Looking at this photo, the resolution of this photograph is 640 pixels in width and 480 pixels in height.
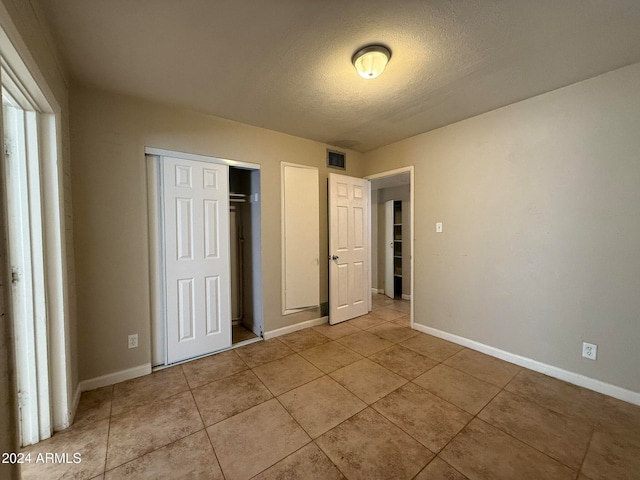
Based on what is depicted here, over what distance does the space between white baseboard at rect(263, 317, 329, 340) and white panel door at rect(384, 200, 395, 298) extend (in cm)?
193

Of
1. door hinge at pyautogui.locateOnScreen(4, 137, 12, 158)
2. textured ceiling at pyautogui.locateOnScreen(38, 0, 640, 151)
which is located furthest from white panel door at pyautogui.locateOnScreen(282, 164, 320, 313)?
door hinge at pyautogui.locateOnScreen(4, 137, 12, 158)

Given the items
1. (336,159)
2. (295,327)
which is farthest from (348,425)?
(336,159)

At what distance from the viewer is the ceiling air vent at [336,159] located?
11.4 feet

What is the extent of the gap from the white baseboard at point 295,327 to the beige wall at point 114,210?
1200 mm

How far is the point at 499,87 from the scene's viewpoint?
2.09 metres

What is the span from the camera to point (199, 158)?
98.0 inches

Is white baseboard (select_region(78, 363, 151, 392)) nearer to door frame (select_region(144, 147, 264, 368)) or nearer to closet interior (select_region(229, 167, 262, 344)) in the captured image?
door frame (select_region(144, 147, 264, 368))

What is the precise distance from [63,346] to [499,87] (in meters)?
3.74

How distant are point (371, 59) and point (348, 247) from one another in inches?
90.4

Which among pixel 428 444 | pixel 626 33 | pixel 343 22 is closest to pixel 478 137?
pixel 626 33

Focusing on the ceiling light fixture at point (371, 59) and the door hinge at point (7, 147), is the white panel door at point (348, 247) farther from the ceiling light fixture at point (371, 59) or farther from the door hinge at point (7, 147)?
the door hinge at point (7, 147)

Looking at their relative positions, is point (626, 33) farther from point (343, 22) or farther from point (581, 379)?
point (581, 379)

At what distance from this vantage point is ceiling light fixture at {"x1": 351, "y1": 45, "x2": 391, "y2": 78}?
1.61m

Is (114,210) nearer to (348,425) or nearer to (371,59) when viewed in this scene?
(371,59)
